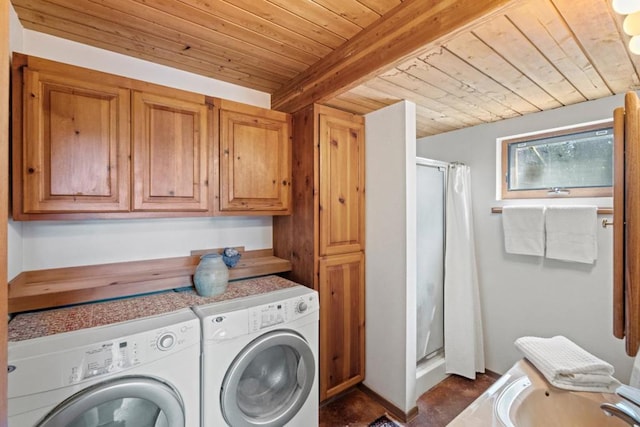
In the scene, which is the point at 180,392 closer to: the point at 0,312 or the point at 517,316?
the point at 0,312

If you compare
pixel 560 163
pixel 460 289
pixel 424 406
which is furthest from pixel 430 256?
pixel 560 163

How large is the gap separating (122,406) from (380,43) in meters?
1.98

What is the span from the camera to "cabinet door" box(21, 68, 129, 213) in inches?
48.5

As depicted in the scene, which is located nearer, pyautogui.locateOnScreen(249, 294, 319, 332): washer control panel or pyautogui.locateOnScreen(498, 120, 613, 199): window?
pyautogui.locateOnScreen(249, 294, 319, 332): washer control panel

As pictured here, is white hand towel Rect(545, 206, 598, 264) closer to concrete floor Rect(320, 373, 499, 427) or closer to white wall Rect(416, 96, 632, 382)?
white wall Rect(416, 96, 632, 382)

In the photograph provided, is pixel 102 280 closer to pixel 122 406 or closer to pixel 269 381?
pixel 122 406

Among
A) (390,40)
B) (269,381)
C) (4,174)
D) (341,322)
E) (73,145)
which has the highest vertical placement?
(390,40)

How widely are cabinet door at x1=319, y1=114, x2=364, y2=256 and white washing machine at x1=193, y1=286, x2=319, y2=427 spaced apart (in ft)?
1.61

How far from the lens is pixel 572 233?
1842 millimetres

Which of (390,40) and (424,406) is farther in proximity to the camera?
(424,406)

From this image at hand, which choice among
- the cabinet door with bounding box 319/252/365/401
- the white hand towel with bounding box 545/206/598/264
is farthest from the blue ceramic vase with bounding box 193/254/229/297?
the white hand towel with bounding box 545/206/598/264

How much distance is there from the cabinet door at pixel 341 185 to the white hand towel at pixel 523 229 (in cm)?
120

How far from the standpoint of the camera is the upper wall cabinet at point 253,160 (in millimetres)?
1741

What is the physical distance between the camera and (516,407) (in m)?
0.94
